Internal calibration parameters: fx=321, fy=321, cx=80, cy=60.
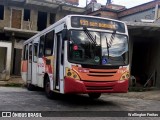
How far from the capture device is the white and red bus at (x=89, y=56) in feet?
34.5

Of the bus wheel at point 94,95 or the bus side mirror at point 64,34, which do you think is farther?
the bus wheel at point 94,95

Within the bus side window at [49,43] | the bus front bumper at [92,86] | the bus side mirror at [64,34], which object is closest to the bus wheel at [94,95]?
the bus front bumper at [92,86]

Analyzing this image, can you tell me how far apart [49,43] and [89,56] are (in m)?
2.81

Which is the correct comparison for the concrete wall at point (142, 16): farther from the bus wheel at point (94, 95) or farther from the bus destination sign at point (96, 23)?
the bus destination sign at point (96, 23)

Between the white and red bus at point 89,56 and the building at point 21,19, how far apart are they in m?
17.9

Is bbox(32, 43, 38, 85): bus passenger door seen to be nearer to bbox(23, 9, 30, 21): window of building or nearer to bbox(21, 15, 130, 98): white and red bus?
bbox(21, 15, 130, 98): white and red bus

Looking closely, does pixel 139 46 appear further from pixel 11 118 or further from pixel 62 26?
pixel 11 118

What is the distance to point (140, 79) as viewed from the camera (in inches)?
811

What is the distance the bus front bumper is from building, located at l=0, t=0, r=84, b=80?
61.4 ft

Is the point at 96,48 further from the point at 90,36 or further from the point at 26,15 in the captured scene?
the point at 26,15

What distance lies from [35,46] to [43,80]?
267 centimetres

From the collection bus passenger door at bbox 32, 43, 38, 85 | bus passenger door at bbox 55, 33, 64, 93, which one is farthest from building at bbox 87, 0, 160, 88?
bus passenger door at bbox 55, 33, 64, 93

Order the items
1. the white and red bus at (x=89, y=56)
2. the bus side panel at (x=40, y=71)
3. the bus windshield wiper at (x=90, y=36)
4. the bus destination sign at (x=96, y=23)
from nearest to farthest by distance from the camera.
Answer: the white and red bus at (x=89, y=56) < the bus windshield wiper at (x=90, y=36) < the bus destination sign at (x=96, y=23) < the bus side panel at (x=40, y=71)

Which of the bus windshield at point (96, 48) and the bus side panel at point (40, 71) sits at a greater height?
the bus windshield at point (96, 48)
